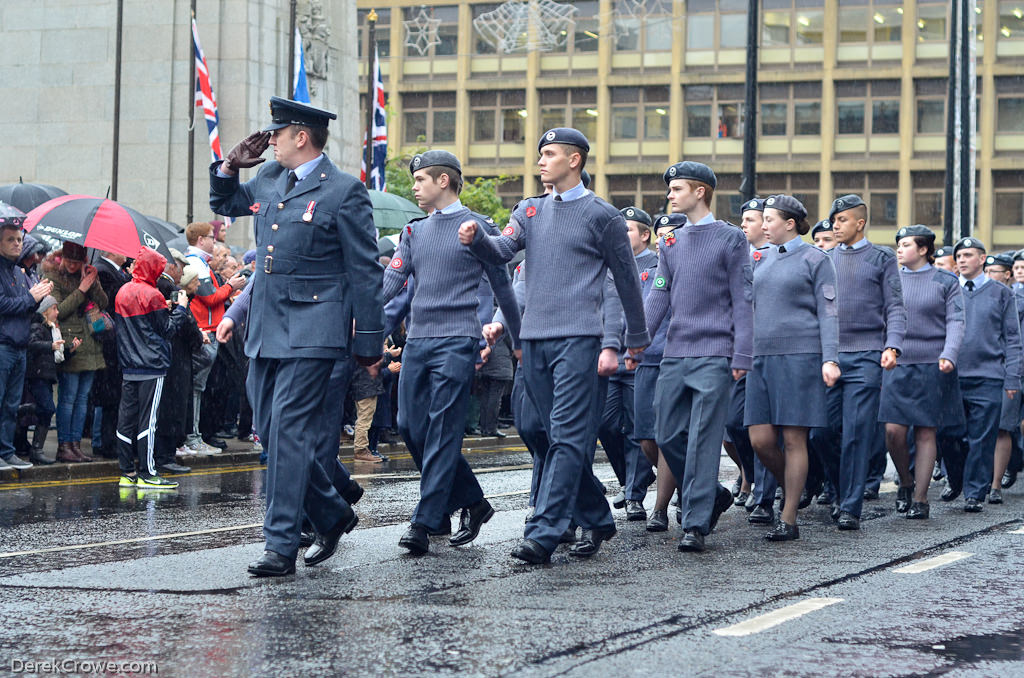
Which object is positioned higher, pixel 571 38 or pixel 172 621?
pixel 571 38

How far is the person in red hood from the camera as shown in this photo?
1228 cm

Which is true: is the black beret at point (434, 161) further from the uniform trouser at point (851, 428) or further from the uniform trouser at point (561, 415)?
the uniform trouser at point (851, 428)

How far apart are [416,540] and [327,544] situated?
22.0 inches

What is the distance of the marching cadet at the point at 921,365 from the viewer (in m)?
11.2

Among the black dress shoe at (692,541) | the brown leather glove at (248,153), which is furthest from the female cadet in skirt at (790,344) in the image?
the brown leather glove at (248,153)

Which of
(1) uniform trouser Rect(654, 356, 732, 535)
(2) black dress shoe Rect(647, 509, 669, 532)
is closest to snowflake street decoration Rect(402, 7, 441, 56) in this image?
(2) black dress shoe Rect(647, 509, 669, 532)

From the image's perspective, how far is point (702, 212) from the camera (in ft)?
29.6

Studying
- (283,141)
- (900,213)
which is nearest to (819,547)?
(283,141)

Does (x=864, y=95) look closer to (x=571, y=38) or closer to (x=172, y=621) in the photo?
(x=571, y=38)

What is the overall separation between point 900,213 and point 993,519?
5064 cm

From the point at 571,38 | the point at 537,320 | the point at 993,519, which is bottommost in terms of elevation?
the point at 993,519

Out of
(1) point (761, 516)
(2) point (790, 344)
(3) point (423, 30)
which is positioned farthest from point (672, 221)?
(3) point (423, 30)

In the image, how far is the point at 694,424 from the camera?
8.68 metres

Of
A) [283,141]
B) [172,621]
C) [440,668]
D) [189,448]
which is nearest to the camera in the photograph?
[440,668]
